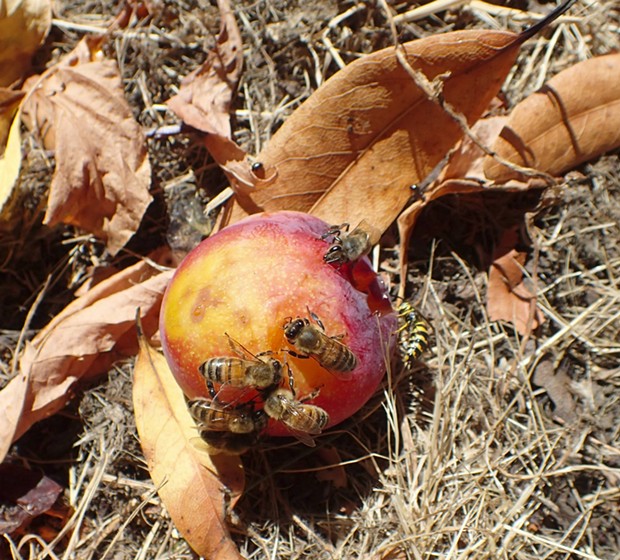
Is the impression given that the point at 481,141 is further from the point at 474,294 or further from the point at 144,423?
the point at 144,423

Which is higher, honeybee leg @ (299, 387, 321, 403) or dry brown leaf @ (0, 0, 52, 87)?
dry brown leaf @ (0, 0, 52, 87)

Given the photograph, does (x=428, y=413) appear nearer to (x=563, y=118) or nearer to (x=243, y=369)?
(x=243, y=369)

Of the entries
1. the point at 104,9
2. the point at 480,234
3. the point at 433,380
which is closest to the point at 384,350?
the point at 433,380

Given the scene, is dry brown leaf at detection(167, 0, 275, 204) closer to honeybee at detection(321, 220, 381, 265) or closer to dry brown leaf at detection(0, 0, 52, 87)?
honeybee at detection(321, 220, 381, 265)

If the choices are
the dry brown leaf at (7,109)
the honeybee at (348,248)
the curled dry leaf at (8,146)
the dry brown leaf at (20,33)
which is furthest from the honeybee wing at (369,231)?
the dry brown leaf at (20,33)

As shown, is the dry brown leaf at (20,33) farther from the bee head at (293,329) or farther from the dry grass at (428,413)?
the bee head at (293,329)

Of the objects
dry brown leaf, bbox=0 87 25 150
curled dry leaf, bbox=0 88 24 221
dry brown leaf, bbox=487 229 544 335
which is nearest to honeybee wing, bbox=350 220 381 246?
dry brown leaf, bbox=487 229 544 335
